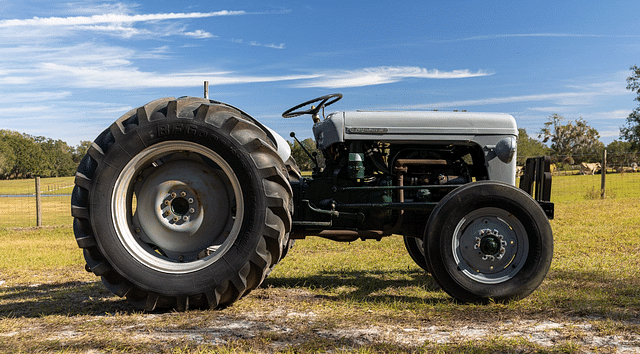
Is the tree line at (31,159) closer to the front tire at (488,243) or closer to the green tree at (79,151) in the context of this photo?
the green tree at (79,151)

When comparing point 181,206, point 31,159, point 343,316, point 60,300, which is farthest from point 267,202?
point 31,159

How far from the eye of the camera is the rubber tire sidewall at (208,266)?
160 inches

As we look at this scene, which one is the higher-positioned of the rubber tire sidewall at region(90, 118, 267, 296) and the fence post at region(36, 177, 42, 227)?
the rubber tire sidewall at region(90, 118, 267, 296)

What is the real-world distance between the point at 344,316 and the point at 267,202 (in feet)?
A: 3.75

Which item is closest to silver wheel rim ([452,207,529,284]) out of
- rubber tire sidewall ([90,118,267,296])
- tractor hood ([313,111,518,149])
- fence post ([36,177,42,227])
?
tractor hood ([313,111,518,149])

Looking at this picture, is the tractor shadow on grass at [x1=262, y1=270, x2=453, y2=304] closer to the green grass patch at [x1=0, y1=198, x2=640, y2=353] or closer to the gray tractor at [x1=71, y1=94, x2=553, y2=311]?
the green grass patch at [x1=0, y1=198, x2=640, y2=353]

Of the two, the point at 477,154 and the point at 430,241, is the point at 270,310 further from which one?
the point at 477,154

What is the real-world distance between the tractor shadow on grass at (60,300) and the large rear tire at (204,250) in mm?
466

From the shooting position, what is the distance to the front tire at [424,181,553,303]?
4.28 meters

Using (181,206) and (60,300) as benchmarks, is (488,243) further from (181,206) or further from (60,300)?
(60,300)

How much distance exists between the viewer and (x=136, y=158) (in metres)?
4.20

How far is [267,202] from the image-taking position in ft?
13.3

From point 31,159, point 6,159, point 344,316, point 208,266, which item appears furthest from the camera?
point 31,159

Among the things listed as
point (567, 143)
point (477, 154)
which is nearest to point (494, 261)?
point (477, 154)
